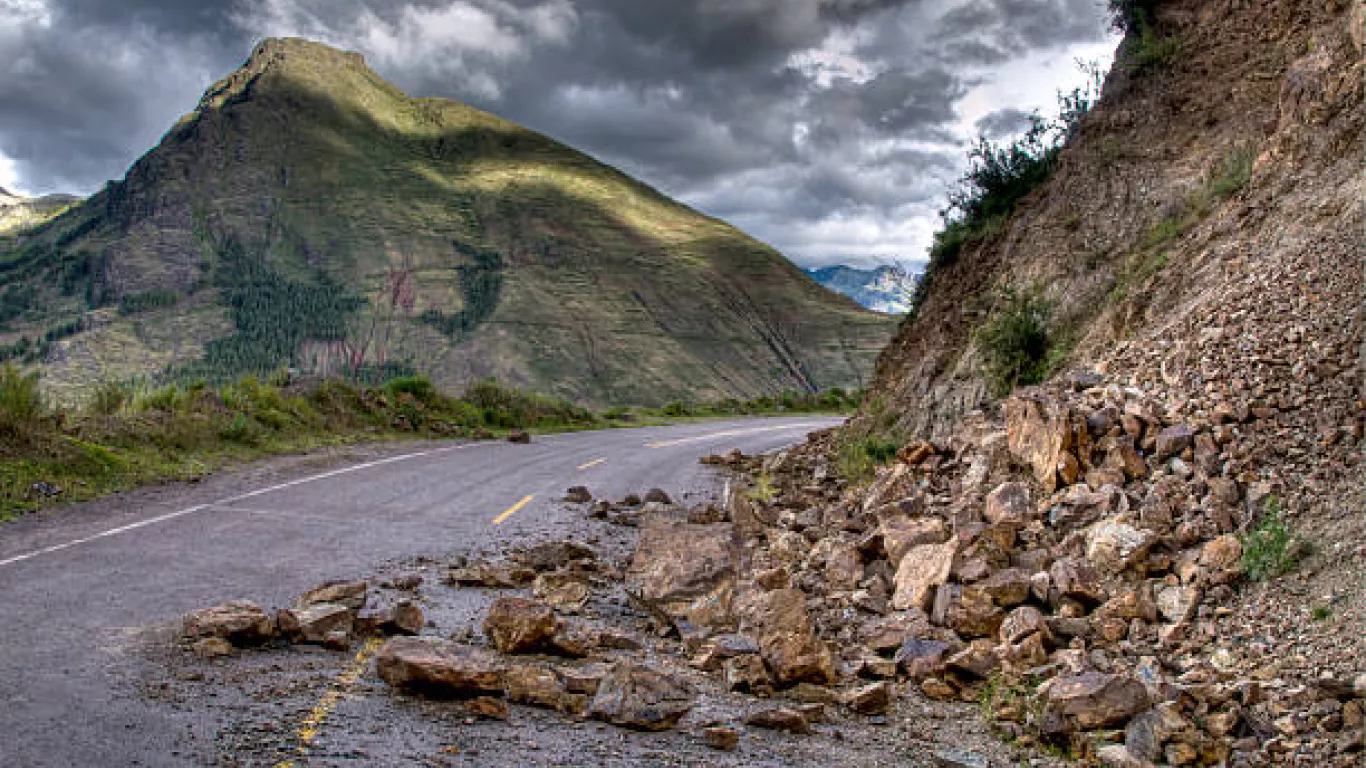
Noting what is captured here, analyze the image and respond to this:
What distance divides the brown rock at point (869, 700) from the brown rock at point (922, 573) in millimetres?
1551

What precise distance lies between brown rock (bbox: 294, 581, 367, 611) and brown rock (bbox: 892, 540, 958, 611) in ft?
14.4

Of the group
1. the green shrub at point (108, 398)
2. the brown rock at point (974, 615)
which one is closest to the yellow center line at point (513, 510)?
the brown rock at point (974, 615)

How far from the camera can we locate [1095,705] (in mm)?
4758

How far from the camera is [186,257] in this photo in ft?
390

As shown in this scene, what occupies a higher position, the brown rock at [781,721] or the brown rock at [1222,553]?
the brown rock at [1222,553]

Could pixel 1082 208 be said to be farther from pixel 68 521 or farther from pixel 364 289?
pixel 364 289

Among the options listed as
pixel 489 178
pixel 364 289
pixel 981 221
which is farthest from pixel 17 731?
pixel 489 178

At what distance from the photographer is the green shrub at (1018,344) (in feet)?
38.8

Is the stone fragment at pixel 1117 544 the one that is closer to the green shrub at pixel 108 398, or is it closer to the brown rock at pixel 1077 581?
the brown rock at pixel 1077 581

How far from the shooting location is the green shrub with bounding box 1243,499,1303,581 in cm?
549

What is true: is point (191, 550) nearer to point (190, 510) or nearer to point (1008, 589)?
point (190, 510)

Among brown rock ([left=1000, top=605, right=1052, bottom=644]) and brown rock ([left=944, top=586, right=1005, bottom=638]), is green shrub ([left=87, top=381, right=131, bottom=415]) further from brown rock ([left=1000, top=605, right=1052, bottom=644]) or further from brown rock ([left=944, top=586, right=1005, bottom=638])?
brown rock ([left=1000, top=605, right=1052, bottom=644])

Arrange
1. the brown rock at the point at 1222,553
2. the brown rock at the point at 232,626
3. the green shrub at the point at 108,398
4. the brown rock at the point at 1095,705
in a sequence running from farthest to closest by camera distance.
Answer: the green shrub at the point at 108,398 < the brown rock at the point at 1222,553 < the brown rock at the point at 232,626 < the brown rock at the point at 1095,705

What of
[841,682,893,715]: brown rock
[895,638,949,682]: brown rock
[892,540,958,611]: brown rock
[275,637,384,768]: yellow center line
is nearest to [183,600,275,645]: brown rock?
[275,637,384,768]: yellow center line
